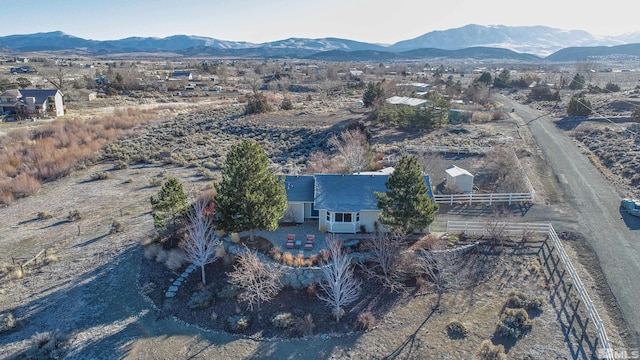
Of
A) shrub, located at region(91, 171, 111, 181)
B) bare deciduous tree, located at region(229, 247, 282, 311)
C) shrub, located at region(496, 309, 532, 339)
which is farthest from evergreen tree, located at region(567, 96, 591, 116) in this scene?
shrub, located at region(91, 171, 111, 181)

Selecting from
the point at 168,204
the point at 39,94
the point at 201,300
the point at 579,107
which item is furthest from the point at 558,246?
the point at 39,94

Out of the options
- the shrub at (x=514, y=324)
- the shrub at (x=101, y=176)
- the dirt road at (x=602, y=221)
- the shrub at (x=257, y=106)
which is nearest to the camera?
the shrub at (x=514, y=324)

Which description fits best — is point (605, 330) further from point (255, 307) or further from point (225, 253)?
point (225, 253)

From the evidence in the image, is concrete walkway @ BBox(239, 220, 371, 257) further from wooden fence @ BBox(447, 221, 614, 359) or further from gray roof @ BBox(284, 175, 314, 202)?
wooden fence @ BBox(447, 221, 614, 359)

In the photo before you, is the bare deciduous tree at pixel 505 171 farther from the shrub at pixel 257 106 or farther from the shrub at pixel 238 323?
the shrub at pixel 257 106

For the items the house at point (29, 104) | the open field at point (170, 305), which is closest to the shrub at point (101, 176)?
the open field at point (170, 305)

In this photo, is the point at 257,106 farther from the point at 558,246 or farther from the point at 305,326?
the point at 305,326

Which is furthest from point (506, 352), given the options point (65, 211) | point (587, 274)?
point (65, 211)
